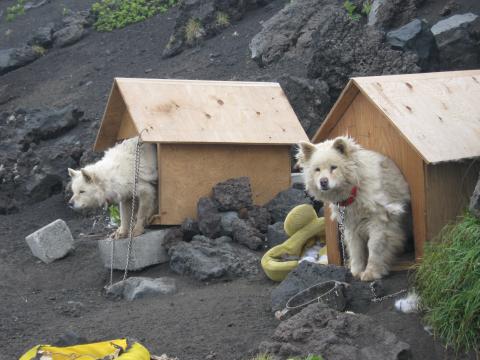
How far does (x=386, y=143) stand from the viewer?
26.5ft

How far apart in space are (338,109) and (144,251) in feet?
10.7

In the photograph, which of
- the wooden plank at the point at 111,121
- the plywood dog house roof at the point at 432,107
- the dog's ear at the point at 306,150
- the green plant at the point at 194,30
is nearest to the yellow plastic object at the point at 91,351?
the dog's ear at the point at 306,150

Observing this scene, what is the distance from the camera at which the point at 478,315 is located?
232 inches

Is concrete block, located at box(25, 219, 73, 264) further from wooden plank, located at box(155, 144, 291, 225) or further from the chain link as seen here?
wooden plank, located at box(155, 144, 291, 225)

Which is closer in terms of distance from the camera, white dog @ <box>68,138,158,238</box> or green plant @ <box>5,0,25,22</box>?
white dog @ <box>68,138,158,238</box>

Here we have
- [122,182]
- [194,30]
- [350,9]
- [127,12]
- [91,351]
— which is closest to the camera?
[91,351]

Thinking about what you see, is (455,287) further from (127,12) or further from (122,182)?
(127,12)

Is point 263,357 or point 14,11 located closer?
point 263,357

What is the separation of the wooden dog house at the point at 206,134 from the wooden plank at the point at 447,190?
3468 mm

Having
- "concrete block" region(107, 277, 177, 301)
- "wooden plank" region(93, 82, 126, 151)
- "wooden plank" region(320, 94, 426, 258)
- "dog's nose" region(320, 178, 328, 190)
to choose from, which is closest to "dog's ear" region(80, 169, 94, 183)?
"wooden plank" region(93, 82, 126, 151)

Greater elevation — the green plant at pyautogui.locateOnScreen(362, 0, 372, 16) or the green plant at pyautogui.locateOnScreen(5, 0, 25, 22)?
the green plant at pyautogui.locateOnScreen(362, 0, 372, 16)

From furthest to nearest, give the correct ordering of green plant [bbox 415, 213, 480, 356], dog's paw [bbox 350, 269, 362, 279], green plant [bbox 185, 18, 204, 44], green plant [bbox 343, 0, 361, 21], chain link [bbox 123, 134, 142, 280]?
green plant [bbox 185, 18, 204, 44] → green plant [bbox 343, 0, 361, 21] → chain link [bbox 123, 134, 142, 280] → dog's paw [bbox 350, 269, 362, 279] → green plant [bbox 415, 213, 480, 356]

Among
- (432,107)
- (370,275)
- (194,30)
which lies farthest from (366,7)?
(370,275)

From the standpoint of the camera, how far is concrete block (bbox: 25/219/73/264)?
11.7m
